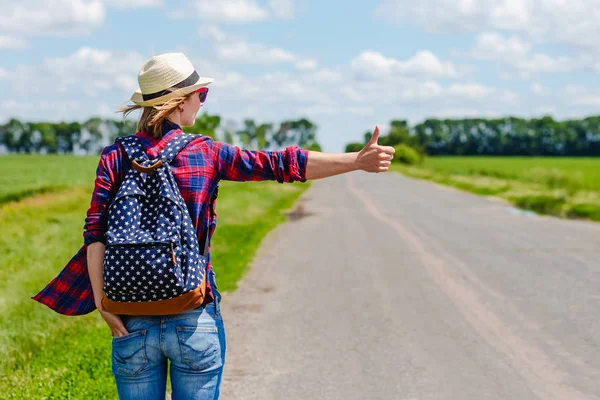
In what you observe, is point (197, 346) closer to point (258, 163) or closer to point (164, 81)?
point (258, 163)

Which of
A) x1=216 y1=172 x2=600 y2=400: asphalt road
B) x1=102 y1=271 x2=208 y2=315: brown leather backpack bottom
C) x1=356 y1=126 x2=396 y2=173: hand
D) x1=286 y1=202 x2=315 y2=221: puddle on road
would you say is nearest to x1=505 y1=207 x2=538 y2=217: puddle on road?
x1=216 y1=172 x2=600 y2=400: asphalt road

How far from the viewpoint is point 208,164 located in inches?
112

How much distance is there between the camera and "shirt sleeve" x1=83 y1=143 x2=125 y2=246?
2.80 meters

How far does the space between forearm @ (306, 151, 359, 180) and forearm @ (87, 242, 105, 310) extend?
846 millimetres

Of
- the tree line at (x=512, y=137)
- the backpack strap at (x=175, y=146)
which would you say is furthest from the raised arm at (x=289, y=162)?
the tree line at (x=512, y=137)

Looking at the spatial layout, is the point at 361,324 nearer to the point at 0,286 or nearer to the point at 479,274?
the point at 479,274

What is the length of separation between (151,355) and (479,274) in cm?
772

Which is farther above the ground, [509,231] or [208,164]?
[208,164]

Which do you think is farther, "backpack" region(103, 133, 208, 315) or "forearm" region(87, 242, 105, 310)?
"forearm" region(87, 242, 105, 310)

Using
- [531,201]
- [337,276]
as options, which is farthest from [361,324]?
[531,201]

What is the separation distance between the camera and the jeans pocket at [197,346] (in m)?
2.78

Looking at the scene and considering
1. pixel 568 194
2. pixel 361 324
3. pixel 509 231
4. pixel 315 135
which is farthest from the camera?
pixel 315 135

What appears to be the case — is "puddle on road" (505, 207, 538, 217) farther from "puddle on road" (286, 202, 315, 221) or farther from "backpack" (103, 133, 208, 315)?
"backpack" (103, 133, 208, 315)

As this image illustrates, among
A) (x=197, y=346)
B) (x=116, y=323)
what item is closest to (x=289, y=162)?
(x=197, y=346)
